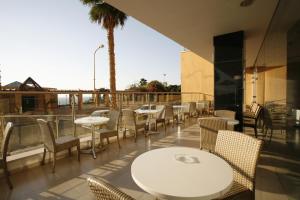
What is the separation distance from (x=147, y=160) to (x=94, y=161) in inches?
97.4

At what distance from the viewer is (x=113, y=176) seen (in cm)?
294

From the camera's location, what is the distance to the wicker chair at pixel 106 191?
84 centimetres

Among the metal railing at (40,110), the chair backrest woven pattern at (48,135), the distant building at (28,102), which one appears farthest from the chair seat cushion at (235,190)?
the distant building at (28,102)

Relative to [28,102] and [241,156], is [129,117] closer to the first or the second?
[28,102]

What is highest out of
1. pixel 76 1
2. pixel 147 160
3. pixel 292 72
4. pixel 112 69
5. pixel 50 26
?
pixel 76 1

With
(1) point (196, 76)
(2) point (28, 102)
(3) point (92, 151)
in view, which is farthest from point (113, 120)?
(1) point (196, 76)

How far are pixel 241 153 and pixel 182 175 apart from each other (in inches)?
31.4

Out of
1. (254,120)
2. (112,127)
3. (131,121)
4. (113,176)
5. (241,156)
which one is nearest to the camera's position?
(241,156)

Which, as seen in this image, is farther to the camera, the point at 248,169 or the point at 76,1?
the point at 76,1

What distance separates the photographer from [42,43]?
13.6 meters

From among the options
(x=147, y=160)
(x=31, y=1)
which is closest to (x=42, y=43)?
(x=31, y=1)

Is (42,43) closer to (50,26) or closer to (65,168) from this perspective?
(50,26)

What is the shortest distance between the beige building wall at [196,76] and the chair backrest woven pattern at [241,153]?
11216 mm

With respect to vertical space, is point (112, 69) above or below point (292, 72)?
above
